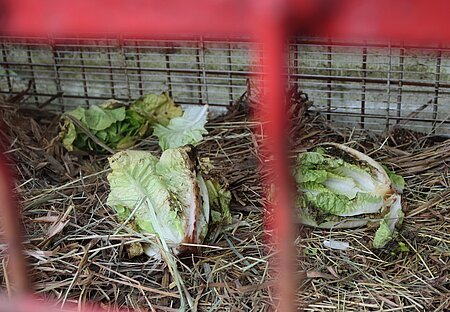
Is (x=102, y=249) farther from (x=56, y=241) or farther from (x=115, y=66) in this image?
(x=115, y=66)

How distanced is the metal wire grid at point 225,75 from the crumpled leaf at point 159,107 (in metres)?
0.15

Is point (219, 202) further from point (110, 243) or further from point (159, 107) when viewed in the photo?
point (159, 107)

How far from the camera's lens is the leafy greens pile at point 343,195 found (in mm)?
2453

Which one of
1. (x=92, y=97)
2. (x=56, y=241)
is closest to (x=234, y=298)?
(x=56, y=241)

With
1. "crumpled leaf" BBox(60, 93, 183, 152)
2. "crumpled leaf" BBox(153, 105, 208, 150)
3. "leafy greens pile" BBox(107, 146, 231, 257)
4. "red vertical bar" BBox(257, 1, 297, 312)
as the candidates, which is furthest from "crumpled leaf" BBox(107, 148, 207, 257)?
"red vertical bar" BBox(257, 1, 297, 312)

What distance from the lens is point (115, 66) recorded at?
3672 mm

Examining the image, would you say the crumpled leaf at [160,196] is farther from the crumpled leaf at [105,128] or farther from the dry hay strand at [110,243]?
the crumpled leaf at [105,128]

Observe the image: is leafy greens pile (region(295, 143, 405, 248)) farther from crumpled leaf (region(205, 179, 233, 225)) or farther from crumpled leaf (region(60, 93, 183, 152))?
crumpled leaf (region(60, 93, 183, 152))

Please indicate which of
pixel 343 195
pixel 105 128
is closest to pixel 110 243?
pixel 343 195

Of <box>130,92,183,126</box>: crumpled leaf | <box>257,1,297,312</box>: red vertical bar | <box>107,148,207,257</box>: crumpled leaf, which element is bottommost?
<box>107,148,207,257</box>: crumpled leaf

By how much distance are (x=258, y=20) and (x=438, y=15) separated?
6.1 inches

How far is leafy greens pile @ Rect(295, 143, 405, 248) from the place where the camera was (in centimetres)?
245

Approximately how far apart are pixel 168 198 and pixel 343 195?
0.64 meters

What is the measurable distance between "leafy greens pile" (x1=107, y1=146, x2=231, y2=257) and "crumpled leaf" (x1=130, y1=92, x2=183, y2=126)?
→ 2.79ft
